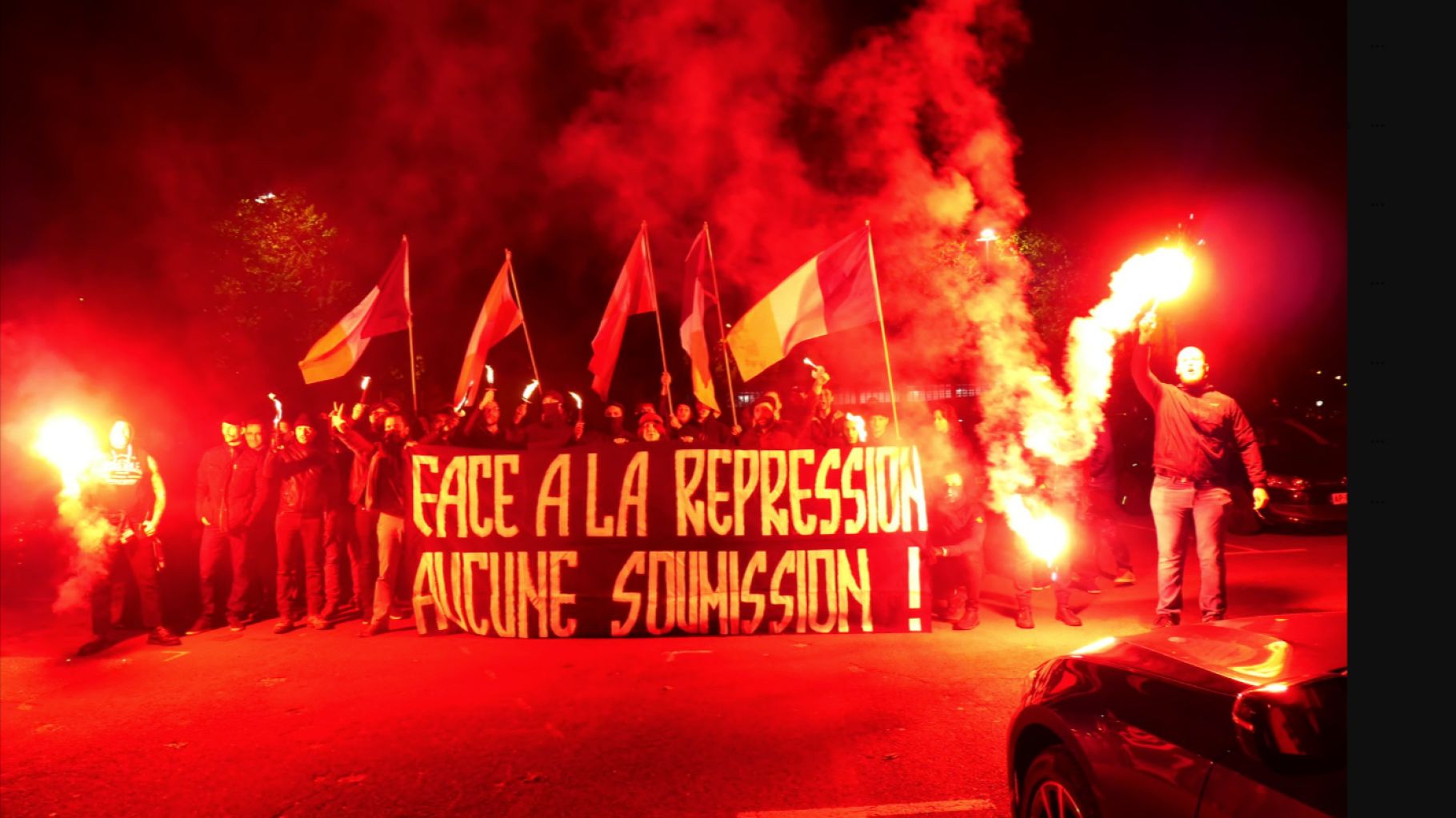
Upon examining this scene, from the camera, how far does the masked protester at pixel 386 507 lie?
8.09 metres

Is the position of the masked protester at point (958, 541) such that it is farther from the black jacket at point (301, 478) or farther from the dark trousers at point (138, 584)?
the dark trousers at point (138, 584)

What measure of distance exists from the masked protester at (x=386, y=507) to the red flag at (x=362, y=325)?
1.54 m

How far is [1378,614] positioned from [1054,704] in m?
1.58

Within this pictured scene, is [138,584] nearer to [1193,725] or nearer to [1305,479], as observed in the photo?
[1193,725]

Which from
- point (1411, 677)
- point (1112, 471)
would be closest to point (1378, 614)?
point (1411, 677)

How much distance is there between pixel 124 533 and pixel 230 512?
0.82m

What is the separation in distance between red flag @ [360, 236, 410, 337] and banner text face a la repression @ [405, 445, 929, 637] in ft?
9.01

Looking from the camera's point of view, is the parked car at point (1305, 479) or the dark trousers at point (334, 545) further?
the parked car at point (1305, 479)

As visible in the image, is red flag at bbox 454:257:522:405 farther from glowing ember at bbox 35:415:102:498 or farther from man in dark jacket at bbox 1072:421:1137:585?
man in dark jacket at bbox 1072:421:1137:585

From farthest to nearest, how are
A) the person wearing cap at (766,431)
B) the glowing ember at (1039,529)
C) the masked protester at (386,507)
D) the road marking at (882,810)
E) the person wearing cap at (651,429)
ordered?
the person wearing cap at (651,429) < the person wearing cap at (766,431) < the masked protester at (386,507) < the glowing ember at (1039,529) < the road marking at (882,810)

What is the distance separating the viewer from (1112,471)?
9.49 m

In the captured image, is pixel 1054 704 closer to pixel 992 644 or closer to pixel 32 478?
pixel 992 644

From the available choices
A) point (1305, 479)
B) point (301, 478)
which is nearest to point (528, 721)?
point (301, 478)

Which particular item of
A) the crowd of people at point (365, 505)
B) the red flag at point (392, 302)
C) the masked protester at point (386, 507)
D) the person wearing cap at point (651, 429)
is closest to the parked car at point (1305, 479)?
the crowd of people at point (365, 505)
